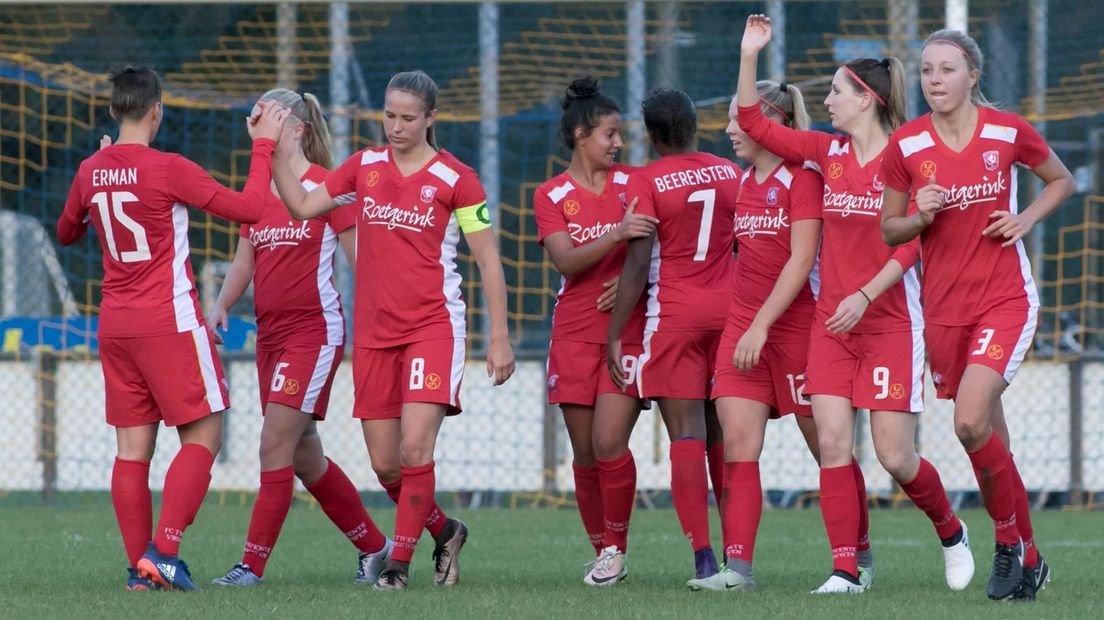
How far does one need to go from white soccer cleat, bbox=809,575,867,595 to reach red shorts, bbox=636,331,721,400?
2.98 feet

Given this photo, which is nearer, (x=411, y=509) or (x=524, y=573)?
(x=411, y=509)

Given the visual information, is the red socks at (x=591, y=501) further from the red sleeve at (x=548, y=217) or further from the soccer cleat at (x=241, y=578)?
the soccer cleat at (x=241, y=578)

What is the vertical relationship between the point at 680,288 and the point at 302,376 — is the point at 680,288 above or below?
above

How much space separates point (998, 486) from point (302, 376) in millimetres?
2672

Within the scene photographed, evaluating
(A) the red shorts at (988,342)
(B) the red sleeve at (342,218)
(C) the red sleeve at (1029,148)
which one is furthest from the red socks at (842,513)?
(B) the red sleeve at (342,218)

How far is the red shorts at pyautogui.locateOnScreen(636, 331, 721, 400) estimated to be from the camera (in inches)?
255

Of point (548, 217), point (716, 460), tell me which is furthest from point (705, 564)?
point (548, 217)

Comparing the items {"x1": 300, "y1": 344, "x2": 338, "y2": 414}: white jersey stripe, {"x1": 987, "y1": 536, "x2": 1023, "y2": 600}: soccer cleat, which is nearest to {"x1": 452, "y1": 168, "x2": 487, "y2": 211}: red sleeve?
{"x1": 300, "y1": 344, "x2": 338, "y2": 414}: white jersey stripe

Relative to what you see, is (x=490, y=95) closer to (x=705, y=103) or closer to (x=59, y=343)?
(x=705, y=103)

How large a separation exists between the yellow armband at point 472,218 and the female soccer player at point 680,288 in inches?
23.3

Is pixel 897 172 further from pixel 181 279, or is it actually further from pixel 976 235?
pixel 181 279

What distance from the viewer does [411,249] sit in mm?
6316

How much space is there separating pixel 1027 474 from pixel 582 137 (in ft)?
17.8

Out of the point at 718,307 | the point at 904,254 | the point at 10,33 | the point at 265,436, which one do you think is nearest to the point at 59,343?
the point at 10,33
